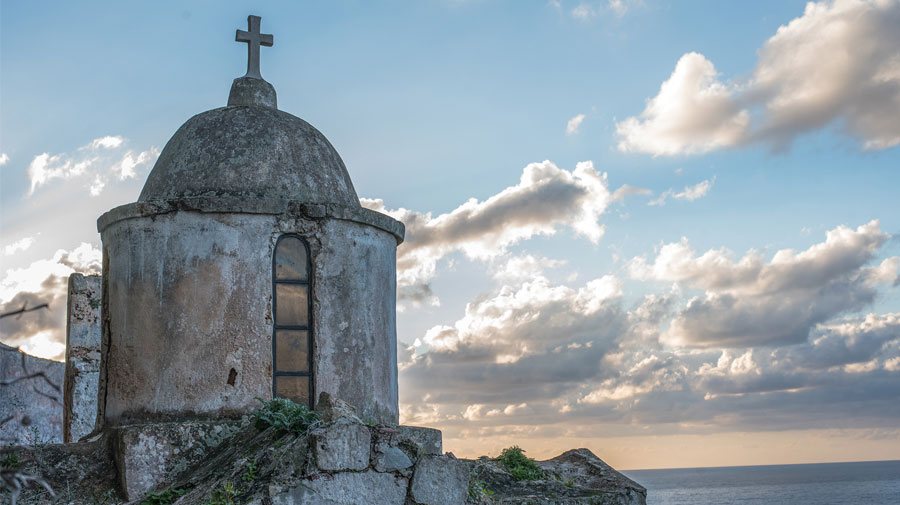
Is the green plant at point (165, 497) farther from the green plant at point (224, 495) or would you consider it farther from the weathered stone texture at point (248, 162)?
the weathered stone texture at point (248, 162)

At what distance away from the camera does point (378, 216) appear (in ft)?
34.9

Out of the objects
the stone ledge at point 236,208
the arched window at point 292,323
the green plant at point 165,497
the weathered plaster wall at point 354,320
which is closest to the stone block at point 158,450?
the green plant at point 165,497

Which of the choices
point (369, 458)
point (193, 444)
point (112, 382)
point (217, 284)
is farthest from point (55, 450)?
point (369, 458)

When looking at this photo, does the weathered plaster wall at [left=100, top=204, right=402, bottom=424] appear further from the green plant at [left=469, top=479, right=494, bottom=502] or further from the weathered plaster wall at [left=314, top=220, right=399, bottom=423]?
the green plant at [left=469, top=479, right=494, bottom=502]

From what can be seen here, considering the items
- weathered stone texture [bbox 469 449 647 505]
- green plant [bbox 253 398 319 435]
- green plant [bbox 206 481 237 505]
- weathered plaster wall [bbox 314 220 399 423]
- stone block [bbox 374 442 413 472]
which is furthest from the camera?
weathered plaster wall [bbox 314 220 399 423]

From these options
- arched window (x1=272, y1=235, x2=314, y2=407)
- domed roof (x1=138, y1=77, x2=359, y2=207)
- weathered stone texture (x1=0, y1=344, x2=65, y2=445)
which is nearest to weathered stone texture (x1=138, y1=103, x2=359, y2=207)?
domed roof (x1=138, y1=77, x2=359, y2=207)

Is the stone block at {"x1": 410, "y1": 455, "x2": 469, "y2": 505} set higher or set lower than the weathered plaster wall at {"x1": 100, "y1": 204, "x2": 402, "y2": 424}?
lower

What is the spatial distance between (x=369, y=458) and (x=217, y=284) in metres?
2.83

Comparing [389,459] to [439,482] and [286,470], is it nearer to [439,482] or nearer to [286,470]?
[439,482]

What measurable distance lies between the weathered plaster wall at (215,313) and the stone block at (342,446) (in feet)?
7.05

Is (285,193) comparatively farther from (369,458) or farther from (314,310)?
(369,458)

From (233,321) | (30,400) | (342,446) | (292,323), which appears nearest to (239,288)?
(233,321)

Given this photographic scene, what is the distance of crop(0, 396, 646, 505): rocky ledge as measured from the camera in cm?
767

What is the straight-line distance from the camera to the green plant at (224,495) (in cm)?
752
